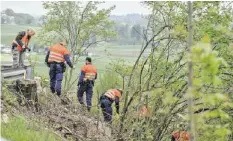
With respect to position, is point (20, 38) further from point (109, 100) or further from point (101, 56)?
point (101, 56)

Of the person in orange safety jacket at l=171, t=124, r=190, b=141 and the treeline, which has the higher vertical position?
the treeline

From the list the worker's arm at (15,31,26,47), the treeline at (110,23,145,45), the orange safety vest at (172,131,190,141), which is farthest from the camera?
the worker's arm at (15,31,26,47)

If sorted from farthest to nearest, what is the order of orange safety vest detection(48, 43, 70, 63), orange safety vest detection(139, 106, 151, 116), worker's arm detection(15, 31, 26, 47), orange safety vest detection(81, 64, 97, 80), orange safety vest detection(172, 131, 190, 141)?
worker's arm detection(15, 31, 26, 47), orange safety vest detection(81, 64, 97, 80), orange safety vest detection(48, 43, 70, 63), orange safety vest detection(139, 106, 151, 116), orange safety vest detection(172, 131, 190, 141)

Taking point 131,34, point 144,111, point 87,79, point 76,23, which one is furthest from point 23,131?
point 131,34

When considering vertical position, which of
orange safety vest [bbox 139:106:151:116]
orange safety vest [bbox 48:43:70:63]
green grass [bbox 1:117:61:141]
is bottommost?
orange safety vest [bbox 139:106:151:116]

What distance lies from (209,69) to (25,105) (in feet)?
25.4

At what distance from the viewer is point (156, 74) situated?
11.1 m

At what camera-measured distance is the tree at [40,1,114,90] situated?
2917cm

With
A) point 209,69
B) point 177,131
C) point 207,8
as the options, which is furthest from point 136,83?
point 209,69

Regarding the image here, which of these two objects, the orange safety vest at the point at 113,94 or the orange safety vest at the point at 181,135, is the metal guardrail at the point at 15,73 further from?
the orange safety vest at the point at 181,135

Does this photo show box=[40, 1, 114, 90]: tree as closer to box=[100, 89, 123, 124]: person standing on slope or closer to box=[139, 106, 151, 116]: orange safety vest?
box=[100, 89, 123, 124]: person standing on slope

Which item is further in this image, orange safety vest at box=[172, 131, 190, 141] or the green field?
the green field

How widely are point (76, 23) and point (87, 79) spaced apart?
16.7 m

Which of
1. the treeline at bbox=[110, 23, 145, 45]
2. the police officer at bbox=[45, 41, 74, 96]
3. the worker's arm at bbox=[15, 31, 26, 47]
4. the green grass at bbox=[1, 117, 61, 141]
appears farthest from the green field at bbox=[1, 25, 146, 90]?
the green grass at bbox=[1, 117, 61, 141]
